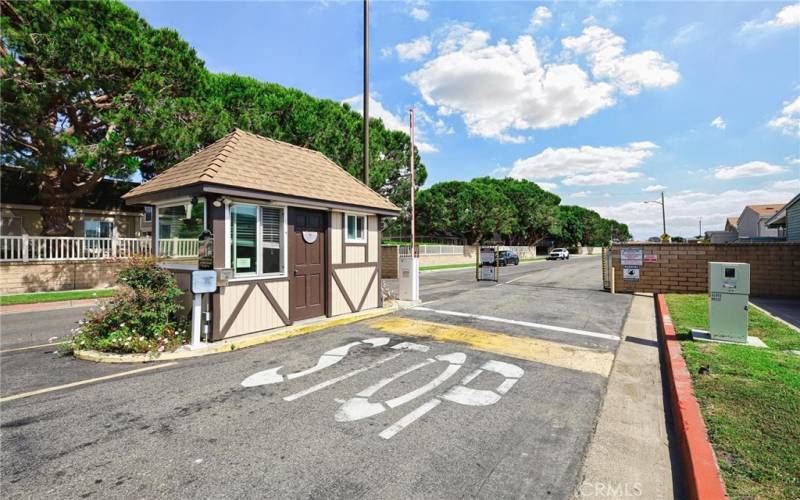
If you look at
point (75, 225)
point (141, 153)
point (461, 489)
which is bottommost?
point (461, 489)

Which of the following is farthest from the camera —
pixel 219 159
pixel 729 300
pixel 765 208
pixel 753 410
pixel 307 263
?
pixel 765 208

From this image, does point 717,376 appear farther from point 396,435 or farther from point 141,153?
point 141,153

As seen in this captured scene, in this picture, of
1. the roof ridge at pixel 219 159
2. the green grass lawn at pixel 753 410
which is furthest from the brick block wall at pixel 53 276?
the green grass lawn at pixel 753 410

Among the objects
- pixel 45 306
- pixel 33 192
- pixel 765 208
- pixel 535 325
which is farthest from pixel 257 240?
pixel 765 208

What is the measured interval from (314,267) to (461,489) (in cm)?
660

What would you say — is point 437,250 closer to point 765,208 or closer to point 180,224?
point 180,224

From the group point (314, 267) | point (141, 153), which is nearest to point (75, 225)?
point (141, 153)

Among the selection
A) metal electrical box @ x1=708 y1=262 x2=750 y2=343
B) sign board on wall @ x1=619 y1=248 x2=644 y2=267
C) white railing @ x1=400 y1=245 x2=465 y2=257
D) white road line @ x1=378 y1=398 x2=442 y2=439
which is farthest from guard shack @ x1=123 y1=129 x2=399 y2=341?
white railing @ x1=400 y1=245 x2=465 y2=257

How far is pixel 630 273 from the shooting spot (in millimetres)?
14438

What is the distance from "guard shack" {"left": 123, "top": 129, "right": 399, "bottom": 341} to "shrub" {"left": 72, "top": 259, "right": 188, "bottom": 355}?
608mm

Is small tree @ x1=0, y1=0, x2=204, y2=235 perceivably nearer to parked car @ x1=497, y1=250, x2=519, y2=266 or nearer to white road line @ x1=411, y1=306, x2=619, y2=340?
white road line @ x1=411, y1=306, x2=619, y2=340

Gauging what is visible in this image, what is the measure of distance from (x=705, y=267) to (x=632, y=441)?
13.5m

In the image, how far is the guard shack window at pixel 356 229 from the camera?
9.71 metres

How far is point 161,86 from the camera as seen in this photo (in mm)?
16141
